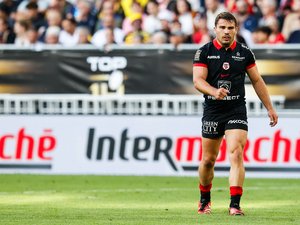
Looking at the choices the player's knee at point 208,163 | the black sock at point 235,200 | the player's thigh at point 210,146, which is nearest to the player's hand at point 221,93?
the player's thigh at point 210,146

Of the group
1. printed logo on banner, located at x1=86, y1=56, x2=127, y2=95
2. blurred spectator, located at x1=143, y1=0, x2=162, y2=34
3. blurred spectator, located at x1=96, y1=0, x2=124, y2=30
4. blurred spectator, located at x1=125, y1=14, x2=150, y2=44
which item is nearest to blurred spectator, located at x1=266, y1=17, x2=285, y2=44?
blurred spectator, located at x1=125, y1=14, x2=150, y2=44

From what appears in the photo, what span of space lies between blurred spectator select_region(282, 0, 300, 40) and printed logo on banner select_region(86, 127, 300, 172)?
131 inches

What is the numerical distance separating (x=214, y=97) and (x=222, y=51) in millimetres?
545

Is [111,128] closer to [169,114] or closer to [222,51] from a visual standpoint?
[169,114]

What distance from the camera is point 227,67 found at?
12.0 metres

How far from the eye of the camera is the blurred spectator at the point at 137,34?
21734 millimetres

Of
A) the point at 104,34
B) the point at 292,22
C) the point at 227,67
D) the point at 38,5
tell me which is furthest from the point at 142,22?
the point at 227,67

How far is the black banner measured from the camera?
1905cm

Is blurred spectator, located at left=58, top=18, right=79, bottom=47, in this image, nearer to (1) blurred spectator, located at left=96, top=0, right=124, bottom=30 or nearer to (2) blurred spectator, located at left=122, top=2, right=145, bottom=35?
(1) blurred spectator, located at left=96, top=0, right=124, bottom=30

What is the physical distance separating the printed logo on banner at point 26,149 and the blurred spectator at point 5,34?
4.24m

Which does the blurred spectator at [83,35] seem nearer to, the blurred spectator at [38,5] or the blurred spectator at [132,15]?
the blurred spectator at [132,15]

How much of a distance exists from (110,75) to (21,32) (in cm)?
396

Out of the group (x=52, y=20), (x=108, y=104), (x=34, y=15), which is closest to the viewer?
(x=108, y=104)

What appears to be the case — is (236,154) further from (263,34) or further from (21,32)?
(21,32)
